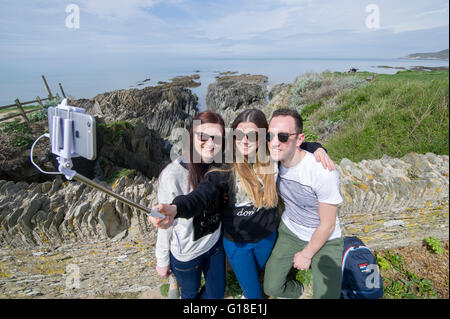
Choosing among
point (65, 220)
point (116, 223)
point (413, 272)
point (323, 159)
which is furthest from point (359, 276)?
point (65, 220)

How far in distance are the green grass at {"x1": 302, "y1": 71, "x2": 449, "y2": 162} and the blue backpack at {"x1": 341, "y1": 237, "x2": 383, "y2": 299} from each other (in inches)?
178

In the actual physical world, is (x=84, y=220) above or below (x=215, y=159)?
below

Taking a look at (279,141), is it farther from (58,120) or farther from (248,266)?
(58,120)

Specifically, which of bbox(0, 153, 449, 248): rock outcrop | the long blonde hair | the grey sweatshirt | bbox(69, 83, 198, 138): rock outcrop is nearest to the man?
the long blonde hair

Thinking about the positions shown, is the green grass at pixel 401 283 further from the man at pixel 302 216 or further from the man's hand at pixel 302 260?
the man's hand at pixel 302 260

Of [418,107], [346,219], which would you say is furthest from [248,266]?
[418,107]

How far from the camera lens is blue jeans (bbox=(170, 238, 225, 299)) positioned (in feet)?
8.20

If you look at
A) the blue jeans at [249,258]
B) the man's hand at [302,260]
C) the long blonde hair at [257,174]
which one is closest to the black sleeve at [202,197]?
the long blonde hair at [257,174]

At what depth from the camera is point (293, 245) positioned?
2729 mm

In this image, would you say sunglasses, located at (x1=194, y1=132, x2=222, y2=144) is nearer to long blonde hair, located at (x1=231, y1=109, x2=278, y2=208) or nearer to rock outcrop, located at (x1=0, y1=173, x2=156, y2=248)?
long blonde hair, located at (x1=231, y1=109, x2=278, y2=208)

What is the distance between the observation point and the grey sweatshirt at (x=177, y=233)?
7.08 ft

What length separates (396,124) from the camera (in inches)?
285

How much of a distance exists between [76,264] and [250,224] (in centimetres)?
297

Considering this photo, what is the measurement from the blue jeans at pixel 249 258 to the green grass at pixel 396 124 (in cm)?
573
